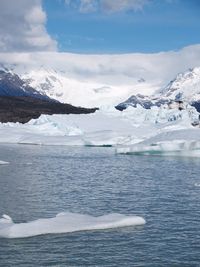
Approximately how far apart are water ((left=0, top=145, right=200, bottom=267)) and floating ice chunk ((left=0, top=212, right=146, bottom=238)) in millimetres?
333

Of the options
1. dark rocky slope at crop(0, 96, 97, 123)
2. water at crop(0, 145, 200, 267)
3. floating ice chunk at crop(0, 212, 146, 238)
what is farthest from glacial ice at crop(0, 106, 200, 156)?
dark rocky slope at crop(0, 96, 97, 123)

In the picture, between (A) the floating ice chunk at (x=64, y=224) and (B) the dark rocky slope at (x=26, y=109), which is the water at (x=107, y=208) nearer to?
(A) the floating ice chunk at (x=64, y=224)

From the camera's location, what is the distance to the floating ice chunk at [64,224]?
15.6 metres

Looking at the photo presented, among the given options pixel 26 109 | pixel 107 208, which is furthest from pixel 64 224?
pixel 26 109

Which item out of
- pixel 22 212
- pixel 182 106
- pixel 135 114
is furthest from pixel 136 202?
pixel 182 106

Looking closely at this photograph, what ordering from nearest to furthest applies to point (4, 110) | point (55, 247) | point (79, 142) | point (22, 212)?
point (55, 247)
point (22, 212)
point (79, 142)
point (4, 110)

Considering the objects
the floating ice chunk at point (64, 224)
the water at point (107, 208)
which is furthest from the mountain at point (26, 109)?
the floating ice chunk at point (64, 224)

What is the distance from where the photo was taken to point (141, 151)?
156ft

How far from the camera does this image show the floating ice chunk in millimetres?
15648

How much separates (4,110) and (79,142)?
73092mm

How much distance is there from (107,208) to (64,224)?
400cm

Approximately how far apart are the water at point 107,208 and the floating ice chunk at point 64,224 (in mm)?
333

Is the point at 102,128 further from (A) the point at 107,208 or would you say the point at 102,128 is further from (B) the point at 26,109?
(B) the point at 26,109

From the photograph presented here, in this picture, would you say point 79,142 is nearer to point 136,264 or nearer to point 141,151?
point 141,151
